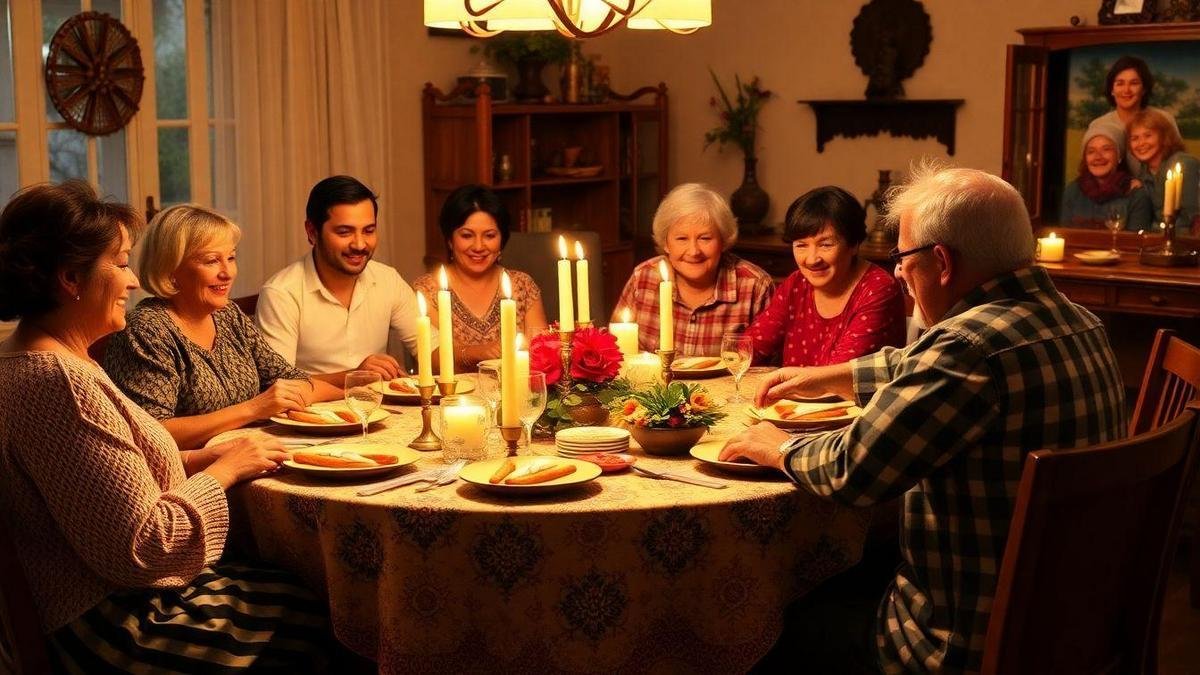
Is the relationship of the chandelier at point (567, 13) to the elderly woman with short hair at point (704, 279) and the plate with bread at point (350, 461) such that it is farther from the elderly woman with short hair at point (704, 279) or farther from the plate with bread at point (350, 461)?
the elderly woman with short hair at point (704, 279)

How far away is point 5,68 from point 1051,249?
356cm

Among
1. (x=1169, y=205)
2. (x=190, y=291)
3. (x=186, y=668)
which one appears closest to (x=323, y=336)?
(x=190, y=291)

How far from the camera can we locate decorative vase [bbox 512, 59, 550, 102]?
18.4 feet

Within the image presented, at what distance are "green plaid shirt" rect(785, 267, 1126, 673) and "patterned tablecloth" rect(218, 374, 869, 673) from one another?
0.66ft

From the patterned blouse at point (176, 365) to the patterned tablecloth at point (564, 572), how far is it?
59 cm

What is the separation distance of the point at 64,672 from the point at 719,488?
3.55 feet

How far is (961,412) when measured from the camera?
186cm

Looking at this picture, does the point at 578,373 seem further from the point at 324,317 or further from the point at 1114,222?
the point at 1114,222

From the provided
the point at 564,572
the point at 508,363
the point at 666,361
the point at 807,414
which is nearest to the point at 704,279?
the point at 666,361

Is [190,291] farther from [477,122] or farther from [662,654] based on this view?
[477,122]

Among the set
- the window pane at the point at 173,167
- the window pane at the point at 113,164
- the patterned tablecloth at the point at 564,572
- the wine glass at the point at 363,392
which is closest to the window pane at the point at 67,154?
the window pane at the point at 113,164

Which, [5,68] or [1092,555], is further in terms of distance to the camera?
[5,68]

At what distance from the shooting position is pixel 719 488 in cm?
216

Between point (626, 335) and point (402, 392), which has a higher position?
point (626, 335)
